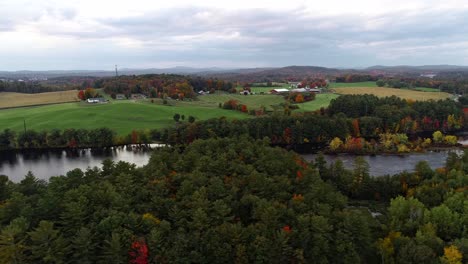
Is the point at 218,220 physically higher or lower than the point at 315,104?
lower

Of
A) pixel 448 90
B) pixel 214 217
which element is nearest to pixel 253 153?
pixel 214 217

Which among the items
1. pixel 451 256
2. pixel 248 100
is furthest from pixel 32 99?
pixel 451 256

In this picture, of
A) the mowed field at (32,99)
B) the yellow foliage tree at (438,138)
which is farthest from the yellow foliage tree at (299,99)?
the mowed field at (32,99)

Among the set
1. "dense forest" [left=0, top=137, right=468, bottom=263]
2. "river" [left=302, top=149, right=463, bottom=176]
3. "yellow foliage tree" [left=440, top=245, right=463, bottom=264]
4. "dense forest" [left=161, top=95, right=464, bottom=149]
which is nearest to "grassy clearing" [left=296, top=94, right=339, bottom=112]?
"dense forest" [left=161, top=95, right=464, bottom=149]

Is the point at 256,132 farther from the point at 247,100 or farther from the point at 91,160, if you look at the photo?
the point at 247,100

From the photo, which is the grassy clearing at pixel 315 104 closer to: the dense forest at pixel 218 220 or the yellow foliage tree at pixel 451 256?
the dense forest at pixel 218 220

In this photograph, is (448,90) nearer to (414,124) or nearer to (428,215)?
(414,124)

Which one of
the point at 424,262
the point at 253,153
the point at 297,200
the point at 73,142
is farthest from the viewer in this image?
the point at 73,142
